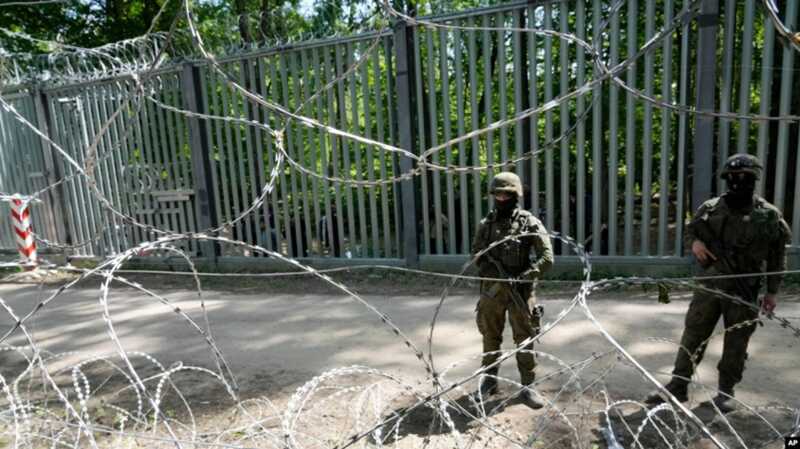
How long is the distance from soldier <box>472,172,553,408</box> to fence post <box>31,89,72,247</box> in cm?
791

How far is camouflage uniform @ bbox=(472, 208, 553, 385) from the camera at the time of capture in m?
3.15

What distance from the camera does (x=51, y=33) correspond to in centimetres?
1184

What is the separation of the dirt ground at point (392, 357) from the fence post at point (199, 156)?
1.28 metres

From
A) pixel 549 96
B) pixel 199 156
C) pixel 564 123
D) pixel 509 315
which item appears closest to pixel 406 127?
pixel 549 96

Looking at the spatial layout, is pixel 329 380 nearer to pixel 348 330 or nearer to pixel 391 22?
pixel 348 330

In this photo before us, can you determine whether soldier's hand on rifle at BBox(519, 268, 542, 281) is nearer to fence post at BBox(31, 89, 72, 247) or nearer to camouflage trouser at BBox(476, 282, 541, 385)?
camouflage trouser at BBox(476, 282, 541, 385)

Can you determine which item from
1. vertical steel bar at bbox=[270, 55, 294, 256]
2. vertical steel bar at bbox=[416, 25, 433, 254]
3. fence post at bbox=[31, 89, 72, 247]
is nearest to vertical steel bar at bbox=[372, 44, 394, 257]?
vertical steel bar at bbox=[416, 25, 433, 254]

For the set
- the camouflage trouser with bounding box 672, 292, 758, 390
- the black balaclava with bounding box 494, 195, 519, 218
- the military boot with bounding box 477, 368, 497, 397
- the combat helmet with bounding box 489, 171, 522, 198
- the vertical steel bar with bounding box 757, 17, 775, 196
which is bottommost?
the military boot with bounding box 477, 368, 497, 397

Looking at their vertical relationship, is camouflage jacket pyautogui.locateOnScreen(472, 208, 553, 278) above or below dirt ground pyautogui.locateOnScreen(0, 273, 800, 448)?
above

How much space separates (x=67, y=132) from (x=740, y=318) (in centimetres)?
923

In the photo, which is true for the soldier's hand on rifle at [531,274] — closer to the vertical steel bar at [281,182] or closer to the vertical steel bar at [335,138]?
the vertical steel bar at [335,138]

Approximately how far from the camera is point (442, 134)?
21.3 ft

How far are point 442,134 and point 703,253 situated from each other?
12.7ft

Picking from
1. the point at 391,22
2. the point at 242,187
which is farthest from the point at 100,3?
the point at 391,22
